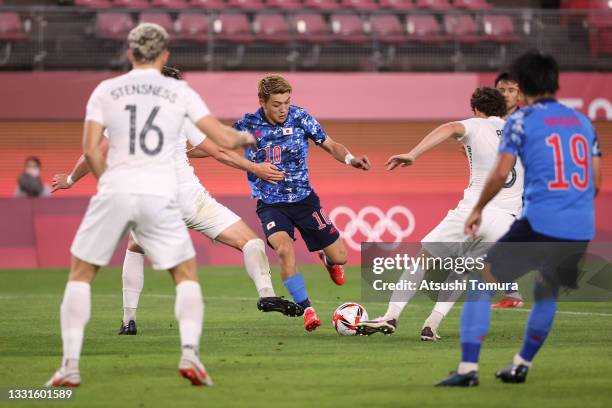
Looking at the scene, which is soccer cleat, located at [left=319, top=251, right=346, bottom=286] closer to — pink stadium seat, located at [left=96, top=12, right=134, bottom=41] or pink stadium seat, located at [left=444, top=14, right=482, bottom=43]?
pink stadium seat, located at [left=96, top=12, right=134, bottom=41]

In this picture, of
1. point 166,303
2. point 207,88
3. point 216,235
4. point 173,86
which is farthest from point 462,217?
point 207,88

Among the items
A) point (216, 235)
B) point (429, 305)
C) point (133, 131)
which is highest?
point (133, 131)

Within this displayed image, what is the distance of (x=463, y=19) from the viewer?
25.0 metres

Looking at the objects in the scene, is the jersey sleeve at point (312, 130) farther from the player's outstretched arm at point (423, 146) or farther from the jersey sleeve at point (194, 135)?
the player's outstretched arm at point (423, 146)

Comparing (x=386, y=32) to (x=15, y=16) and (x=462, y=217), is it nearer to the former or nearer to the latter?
(x=15, y=16)

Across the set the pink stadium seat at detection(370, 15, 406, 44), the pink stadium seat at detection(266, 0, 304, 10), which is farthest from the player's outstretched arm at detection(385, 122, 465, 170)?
the pink stadium seat at detection(266, 0, 304, 10)

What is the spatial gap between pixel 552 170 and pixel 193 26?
1712 cm

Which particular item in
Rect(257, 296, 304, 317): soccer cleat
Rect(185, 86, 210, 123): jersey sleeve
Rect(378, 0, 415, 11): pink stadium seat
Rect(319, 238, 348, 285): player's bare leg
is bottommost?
Rect(257, 296, 304, 317): soccer cleat

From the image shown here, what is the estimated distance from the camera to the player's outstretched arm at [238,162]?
10.2 m

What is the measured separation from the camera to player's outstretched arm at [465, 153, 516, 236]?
297 inches

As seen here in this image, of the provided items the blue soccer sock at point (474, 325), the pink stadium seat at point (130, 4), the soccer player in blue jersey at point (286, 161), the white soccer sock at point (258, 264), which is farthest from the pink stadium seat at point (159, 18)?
the blue soccer sock at point (474, 325)

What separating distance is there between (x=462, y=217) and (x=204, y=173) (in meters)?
16.4

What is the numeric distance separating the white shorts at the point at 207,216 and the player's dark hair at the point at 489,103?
8.05 ft

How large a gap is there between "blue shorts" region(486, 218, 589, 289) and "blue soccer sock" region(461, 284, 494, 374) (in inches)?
7.6
